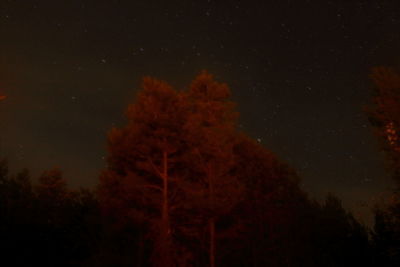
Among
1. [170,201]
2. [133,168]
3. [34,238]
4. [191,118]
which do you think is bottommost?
[34,238]

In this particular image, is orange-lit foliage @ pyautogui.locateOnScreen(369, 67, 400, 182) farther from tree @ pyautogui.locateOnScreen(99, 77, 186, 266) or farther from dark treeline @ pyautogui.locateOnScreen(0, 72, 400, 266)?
tree @ pyautogui.locateOnScreen(99, 77, 186, 266)

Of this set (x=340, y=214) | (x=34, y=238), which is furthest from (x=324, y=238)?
(x=34, y=238)

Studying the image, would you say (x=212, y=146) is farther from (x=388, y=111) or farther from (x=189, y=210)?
(x=388, y=111)

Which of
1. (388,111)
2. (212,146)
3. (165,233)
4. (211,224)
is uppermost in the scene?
(212,146)

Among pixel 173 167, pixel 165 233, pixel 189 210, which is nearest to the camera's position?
pixel 165 233

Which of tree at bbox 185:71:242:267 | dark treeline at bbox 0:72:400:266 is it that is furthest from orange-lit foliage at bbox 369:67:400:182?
tree at bbox 185:71:242:267

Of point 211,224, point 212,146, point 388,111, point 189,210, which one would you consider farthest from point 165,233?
point 388,111

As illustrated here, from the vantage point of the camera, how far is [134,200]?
81.2 feet

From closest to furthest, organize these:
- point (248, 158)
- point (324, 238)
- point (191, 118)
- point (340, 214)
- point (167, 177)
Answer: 1. point (167, 177)
2. point (191, 118)
3. point (248, 158)
4. point (324, 238)
5. point (340, 214)

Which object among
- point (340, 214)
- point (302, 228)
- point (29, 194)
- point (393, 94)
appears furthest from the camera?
point (340, 214)

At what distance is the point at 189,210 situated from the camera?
87.0 feet

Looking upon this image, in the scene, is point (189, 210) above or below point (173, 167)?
below

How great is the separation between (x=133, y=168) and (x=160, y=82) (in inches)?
232

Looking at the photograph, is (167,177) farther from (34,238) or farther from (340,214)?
(340,214)
